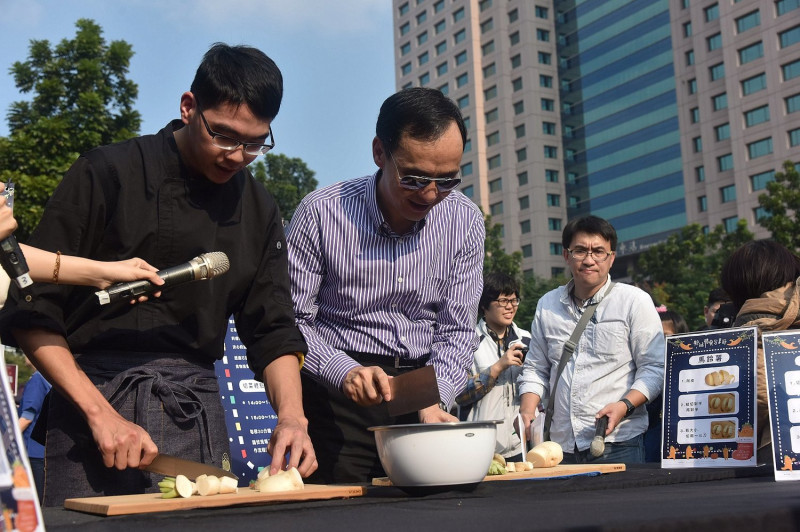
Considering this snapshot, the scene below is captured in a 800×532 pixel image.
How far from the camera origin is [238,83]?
2232 millimetres

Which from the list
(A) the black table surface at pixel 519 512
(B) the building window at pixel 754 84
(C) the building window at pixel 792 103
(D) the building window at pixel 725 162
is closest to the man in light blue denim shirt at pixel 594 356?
(A) the black table surface at pixel 519 512

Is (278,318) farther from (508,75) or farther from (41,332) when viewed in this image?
(508,75)

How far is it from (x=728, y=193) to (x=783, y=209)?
28868 millimetres

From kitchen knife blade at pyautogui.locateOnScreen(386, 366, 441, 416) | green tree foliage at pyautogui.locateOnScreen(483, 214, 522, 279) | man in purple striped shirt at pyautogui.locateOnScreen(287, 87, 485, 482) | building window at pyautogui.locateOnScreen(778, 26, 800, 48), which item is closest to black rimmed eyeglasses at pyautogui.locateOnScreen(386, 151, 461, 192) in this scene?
man in purple striped shirt at pyautogui.locateOnScreen(287, 87, 485, 482)

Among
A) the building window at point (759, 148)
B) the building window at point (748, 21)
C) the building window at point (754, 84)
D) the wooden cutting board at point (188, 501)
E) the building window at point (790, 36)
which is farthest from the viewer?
the building window at point (748, 21)

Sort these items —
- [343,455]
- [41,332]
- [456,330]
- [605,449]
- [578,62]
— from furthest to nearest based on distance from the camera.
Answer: [578,62]
[605,449]
[456,330]
[343,455]
[41,332]

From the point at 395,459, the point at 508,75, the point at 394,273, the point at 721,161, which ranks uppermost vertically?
the point at 508,75

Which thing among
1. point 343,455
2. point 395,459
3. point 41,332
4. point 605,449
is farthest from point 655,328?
point 41,332

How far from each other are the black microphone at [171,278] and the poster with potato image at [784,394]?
1540 millimetres

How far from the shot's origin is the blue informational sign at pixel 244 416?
4.14 m

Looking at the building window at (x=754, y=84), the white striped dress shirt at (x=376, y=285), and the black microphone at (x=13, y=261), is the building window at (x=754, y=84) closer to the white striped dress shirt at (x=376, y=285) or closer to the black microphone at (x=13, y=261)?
the white striped dress shirt at (x=376, y=285)

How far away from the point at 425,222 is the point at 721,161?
5464 cm

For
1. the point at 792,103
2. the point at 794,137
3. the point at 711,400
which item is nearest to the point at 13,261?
the point at 711,400

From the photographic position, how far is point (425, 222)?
113 inches
